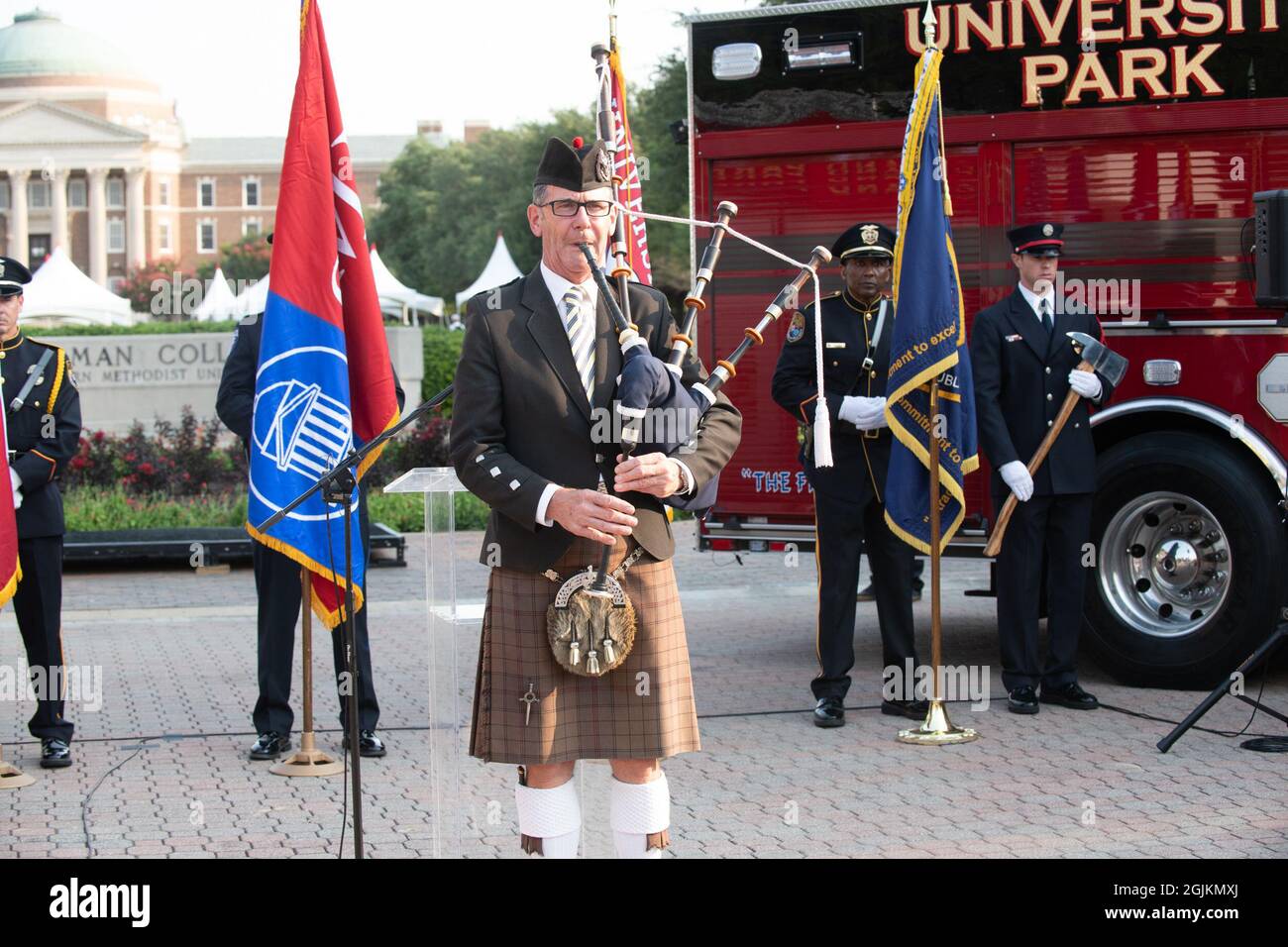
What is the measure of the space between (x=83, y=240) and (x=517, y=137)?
54125mm

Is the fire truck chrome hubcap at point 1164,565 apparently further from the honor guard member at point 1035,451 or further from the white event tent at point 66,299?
the white event tent at point 66,299

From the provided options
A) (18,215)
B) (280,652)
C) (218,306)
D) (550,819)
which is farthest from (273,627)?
(18,215)

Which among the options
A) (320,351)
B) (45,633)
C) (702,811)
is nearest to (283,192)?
(320,351)

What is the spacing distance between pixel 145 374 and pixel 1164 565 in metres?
16.9

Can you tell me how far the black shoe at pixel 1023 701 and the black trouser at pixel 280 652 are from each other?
3080 mm

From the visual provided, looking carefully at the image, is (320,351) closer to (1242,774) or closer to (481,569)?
(1242,774)

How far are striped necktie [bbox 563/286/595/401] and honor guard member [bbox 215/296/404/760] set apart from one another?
319 cm

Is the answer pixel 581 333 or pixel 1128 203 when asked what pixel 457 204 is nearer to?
pixel 1128 203

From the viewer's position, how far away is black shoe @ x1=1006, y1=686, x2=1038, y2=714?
27.2ft

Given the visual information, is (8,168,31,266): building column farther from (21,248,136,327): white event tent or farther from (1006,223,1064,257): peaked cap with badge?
(1006,223,1064,257): peaked cap with badge

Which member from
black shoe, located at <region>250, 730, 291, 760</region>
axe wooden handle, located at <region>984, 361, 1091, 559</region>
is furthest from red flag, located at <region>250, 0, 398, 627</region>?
axe wooden handle, located at <region>984, 361, 1091, 559</region>

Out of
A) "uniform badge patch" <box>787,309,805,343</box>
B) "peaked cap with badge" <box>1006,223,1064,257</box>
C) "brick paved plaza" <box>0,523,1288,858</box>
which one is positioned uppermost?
"peaked cap with badge" <box>1006,223,1064,257</box>

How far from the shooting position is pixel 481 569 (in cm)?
1465

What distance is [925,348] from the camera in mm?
7953
